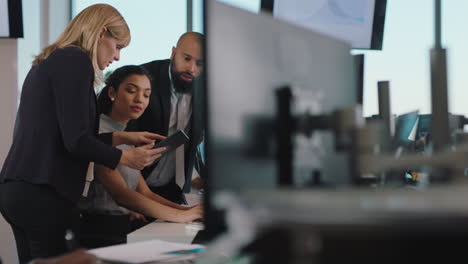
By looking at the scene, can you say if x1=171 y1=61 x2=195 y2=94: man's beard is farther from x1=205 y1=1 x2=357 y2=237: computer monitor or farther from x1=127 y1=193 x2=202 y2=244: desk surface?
x1=205 y1=1 x2=357 y2=237: computer monitor

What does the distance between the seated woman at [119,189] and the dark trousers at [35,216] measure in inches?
20.6

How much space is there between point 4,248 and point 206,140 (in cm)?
269

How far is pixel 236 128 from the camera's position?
74 centimetres

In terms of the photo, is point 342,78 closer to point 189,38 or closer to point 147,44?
point 189,38

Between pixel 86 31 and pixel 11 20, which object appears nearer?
pixel 86 31

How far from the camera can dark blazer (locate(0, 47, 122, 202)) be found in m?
1.59

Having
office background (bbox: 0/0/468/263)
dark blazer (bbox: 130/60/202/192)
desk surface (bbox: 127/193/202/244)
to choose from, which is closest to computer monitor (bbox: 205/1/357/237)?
desk surface (bbox: 127/193/202/244)

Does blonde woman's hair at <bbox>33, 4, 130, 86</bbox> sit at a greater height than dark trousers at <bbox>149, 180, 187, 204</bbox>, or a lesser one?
greater

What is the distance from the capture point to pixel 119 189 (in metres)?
2.42

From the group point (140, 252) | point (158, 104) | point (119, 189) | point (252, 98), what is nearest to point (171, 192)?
point (119, 189)

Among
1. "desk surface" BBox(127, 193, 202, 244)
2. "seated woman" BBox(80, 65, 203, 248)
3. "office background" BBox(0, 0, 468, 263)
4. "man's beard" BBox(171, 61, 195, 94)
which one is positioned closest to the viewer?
"desk surface" BBox(127, 193, 202, 244)

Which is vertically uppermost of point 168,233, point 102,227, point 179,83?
point 179,83

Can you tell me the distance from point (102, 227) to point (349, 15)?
5.68 feet

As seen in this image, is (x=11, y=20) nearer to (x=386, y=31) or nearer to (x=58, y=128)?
(x=58, y=128)
